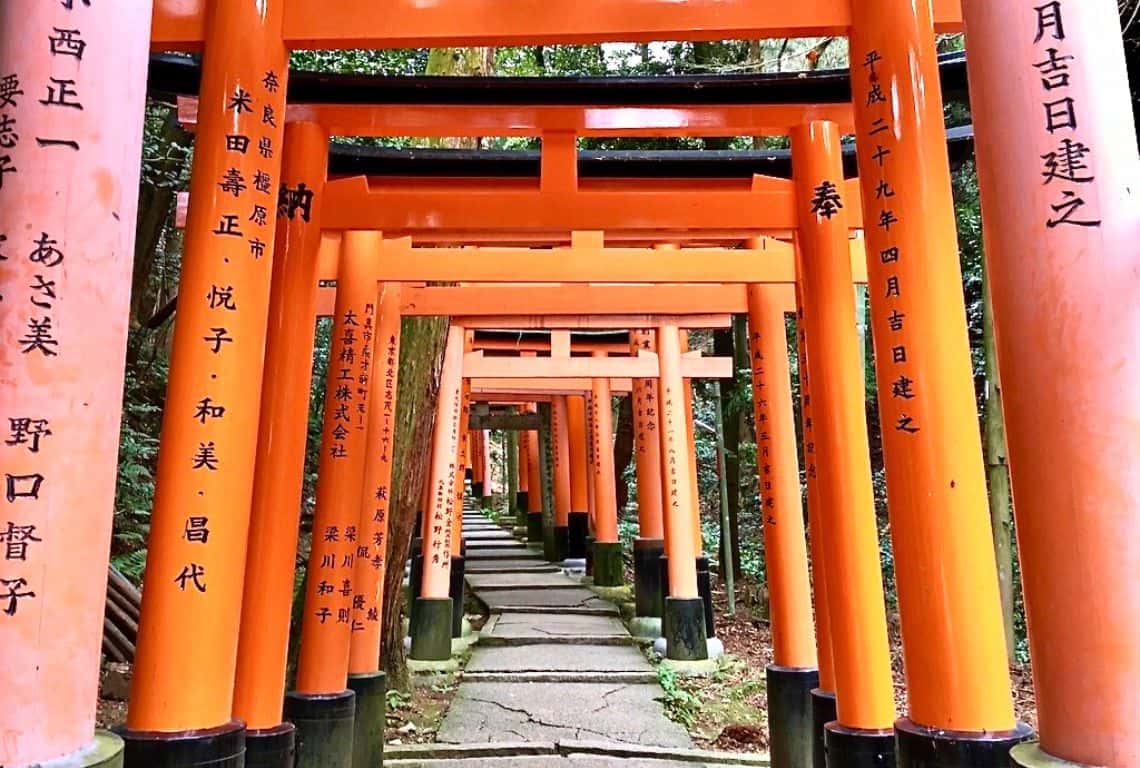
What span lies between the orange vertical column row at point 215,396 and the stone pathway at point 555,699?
3.61 metres

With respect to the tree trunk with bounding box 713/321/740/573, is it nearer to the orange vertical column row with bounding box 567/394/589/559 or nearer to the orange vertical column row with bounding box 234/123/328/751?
the orange vertical column row with bounding box 567/394/589/559

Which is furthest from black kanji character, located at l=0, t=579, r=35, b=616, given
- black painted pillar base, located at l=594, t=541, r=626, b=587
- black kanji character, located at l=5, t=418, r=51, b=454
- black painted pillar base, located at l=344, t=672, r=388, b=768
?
black painted pillar base, located at l=594, t=541, r=626, b=587

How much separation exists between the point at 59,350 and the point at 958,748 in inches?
109

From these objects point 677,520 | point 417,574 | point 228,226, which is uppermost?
point 228,226

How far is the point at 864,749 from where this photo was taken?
3879 mm

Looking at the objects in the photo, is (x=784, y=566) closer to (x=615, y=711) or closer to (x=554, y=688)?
(x=615, y=711)

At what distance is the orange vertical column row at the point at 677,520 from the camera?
913 centimetres

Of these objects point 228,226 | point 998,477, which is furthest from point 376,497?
point 998,477

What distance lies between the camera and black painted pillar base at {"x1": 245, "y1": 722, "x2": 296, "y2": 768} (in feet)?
12.2

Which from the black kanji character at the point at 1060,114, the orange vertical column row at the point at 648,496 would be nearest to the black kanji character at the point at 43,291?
the black kanji character at the point at 1060,114

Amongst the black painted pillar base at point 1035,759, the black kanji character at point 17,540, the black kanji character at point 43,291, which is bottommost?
the black painted pillar base at point 1035,759

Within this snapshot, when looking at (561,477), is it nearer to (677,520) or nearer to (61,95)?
(677,520)

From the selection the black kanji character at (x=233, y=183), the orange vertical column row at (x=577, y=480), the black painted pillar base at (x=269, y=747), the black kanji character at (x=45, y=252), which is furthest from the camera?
the orange vertical column row at (x=577, y=480)

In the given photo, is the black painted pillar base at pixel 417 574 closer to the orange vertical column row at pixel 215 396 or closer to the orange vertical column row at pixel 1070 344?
the orange vertical column row at pixel 215 396
